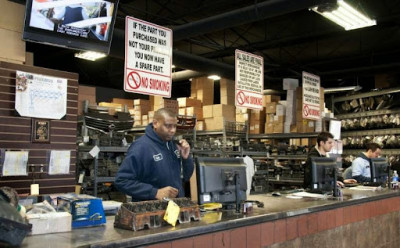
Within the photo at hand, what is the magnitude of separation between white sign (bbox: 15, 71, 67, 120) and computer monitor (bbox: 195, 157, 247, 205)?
2187mm

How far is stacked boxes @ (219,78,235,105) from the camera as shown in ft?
32.5

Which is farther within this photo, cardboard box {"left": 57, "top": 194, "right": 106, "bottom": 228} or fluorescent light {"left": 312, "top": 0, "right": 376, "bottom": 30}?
fluorescent light {"left": 312, "top": 0, "right": 376, "bottom": 30}

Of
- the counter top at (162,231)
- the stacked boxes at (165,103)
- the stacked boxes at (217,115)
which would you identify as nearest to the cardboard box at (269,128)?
the stacked boxes at (217,115)

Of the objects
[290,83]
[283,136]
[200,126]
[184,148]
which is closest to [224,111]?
[200,126]

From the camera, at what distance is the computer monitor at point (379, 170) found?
235 inches

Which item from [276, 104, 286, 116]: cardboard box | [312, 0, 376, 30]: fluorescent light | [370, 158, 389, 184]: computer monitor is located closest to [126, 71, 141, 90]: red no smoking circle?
[312, 0, 376, 30]: fluorescent light

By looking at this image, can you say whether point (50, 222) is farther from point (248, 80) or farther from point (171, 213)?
point (248, 80)

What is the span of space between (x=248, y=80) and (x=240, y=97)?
16.1 inches

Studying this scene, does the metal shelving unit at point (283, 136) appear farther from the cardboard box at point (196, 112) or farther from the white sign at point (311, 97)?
the cardboard box at point (196, 112)

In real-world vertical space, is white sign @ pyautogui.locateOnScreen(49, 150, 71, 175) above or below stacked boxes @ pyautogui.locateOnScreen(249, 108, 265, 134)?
below

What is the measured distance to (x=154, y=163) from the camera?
3.37 meters

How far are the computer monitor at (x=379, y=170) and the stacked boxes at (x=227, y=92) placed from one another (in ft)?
14.5

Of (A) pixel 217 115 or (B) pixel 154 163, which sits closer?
(B) pixel 154 163

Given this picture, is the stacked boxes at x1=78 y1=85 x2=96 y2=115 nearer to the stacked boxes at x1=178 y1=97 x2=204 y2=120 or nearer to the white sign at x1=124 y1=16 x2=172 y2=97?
the white sign at x1=124 y1=16 x2=172 y2=97
